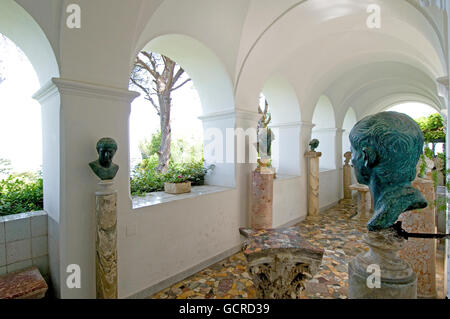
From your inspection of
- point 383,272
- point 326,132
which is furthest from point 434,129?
point 383,272

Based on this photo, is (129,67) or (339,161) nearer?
(129,67)

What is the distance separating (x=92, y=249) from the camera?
268cm

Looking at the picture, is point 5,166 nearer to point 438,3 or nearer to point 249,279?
point 249,279

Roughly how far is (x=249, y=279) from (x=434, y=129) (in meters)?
14.9

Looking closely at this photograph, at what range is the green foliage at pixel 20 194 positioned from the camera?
112 inches

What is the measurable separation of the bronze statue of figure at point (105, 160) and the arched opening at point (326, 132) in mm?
7598

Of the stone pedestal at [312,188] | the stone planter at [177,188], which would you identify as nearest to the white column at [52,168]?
the stone planter at [177,188]

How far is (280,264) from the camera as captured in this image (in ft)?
7.99

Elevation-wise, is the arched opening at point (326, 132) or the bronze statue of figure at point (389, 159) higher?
the arched opening at point (326, 132)

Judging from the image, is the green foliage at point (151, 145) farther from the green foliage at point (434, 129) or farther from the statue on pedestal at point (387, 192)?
the green foliage at point (434, 129)

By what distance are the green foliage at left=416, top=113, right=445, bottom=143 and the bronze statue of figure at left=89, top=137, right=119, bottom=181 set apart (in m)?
13.7

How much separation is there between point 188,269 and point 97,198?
1.88 meters

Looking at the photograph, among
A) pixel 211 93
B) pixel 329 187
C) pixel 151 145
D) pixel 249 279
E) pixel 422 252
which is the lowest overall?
pixel 249 279

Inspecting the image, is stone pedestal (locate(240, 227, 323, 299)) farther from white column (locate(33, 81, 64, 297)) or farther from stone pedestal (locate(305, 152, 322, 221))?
stone pedestal (locate(305, 152, 322, 221))
